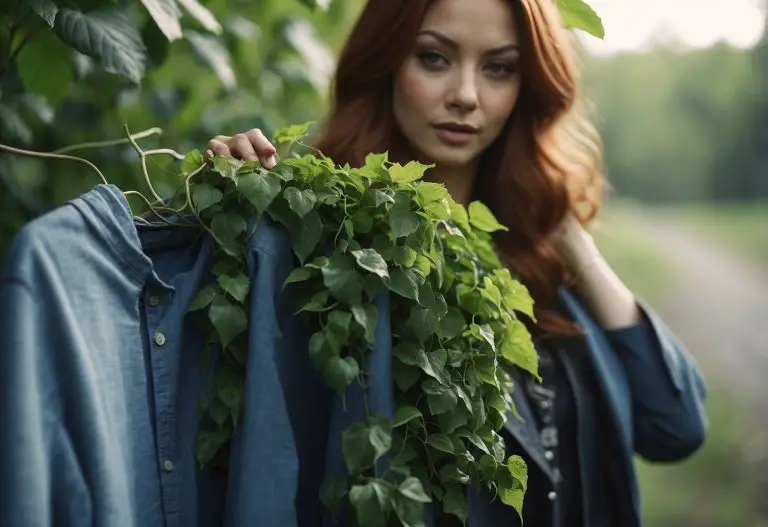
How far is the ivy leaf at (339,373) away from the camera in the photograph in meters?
1.08

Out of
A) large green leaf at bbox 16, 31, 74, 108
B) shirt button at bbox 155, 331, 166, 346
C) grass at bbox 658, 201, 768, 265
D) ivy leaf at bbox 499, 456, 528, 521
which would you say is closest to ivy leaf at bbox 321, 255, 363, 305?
shirt button at bbox 155, 331, 166, 346

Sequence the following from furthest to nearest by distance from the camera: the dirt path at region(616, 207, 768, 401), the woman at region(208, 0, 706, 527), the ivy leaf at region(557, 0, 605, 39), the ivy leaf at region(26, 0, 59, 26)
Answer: the dirt path at region(616, 207, 768, 401) → the woman at region(208, 0, 706, 527) → the ivy leaf at region(557, 0, 605, 39) → the ivy leaf at region(26, 0, 59, 26)

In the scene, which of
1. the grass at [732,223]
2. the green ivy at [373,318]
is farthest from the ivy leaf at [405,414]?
the grass at [732,223]

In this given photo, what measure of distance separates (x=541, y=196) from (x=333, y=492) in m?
0.87

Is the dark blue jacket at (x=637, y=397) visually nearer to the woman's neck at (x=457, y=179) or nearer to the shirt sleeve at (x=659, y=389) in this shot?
the shirt sleeve at (x=659, y=389)

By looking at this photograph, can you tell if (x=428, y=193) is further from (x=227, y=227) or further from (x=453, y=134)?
(x=453, y=134)

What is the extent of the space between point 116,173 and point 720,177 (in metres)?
11.2

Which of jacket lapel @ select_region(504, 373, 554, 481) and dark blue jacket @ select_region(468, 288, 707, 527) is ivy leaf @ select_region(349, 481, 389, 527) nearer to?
jacket lapel @ select_region(504, 373, 554, 481)

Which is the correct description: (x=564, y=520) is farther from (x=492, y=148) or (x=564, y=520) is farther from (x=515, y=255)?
(x=492, y=148)

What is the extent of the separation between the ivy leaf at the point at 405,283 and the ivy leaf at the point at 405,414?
0.44ft

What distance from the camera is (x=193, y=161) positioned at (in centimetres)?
121

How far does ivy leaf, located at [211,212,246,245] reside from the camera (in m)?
1.15

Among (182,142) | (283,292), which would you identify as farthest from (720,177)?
(283,292)

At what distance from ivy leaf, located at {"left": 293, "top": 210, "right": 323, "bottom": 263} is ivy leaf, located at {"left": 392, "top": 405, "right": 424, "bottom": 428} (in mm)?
223
